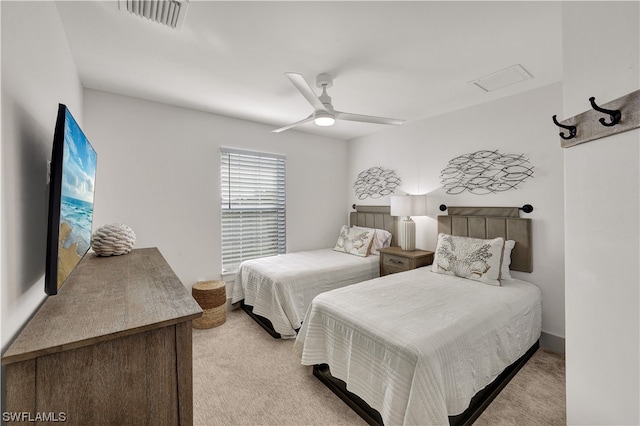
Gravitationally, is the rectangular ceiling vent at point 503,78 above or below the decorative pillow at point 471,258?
above

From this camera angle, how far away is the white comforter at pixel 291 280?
2.71 meters

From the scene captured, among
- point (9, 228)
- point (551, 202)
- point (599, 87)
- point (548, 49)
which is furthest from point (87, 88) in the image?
point (551, 202)

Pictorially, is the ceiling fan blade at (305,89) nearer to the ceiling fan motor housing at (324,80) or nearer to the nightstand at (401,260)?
the ceiling fan motor housing at (324,80)

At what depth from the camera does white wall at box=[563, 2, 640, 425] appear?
2.58 feet

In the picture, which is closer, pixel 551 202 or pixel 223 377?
pixel 223 377

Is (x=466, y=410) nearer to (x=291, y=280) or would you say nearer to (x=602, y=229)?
(x=602, y=229)

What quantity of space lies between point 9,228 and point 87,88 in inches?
95.4

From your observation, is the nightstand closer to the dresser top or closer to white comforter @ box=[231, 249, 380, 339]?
white comforter @ box=[231, 249, 380, 339]

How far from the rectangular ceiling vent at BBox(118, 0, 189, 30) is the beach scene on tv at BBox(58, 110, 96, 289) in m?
0.81

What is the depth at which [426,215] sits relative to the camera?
136 inches

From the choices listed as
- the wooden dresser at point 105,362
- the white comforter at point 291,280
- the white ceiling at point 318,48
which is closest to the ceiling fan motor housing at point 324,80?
the white ceiling at point 318,48

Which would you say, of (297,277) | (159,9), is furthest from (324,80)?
(297,277)

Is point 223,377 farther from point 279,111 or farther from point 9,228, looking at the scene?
point 279,111

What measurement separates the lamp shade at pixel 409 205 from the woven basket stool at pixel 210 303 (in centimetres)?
228
